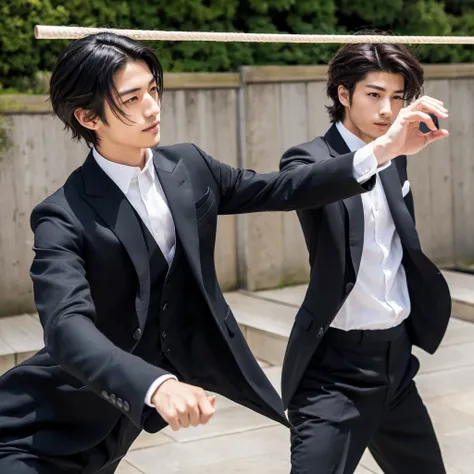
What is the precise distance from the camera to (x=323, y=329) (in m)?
3.46

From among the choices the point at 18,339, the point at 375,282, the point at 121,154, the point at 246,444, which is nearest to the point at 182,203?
the point at 121,154

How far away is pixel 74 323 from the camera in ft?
8.16

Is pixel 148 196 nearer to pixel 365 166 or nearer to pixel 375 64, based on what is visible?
pixel 365 166

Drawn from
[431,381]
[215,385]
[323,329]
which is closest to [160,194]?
[215,385]

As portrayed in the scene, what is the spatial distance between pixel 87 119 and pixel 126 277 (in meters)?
0.43

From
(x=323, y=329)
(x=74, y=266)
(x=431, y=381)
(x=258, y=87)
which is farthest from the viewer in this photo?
(x=258, y=87)

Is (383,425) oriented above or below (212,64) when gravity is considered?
below

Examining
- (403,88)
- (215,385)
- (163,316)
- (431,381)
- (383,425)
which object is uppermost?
(403,88)

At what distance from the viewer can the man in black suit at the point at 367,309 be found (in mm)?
3455

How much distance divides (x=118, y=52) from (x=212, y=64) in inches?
216

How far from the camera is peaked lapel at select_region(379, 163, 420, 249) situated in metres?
3.53

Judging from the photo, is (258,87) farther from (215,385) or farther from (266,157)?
(215,385)

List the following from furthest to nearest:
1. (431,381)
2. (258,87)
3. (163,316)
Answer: (258,87)
(431,381)
(163,316)

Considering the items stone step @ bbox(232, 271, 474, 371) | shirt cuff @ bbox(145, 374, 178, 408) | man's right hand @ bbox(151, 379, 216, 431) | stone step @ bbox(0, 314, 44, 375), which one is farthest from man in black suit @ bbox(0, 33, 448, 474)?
stone step @ bbox(232, 271, 474, 371)
